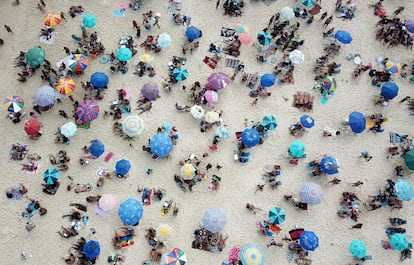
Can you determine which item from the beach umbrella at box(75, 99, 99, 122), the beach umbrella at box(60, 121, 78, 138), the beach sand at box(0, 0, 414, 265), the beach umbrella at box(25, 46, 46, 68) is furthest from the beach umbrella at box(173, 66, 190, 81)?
the beach umbrella at box(25, 46, 46, 68)

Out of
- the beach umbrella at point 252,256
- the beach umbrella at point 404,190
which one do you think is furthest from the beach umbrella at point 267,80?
the beach umbrella at point 252,256

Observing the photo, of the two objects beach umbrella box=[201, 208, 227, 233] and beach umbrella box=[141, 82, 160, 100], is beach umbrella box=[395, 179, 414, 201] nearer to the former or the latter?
beach umbrella box=[201, 208, 227, 233]

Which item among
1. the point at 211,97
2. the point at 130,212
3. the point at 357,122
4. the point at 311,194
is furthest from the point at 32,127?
the point at 357,122

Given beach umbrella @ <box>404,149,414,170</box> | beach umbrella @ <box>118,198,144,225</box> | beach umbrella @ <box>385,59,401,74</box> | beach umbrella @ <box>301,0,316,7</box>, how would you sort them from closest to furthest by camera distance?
beach umbrella @ <box>118,198,144,225</box>, beach umbrella @ <box>404,149,414,170</box>, beach umbrella @ <box>385,59,401,74</box>, beach umbrella @ <box>301,0,316,7</box>

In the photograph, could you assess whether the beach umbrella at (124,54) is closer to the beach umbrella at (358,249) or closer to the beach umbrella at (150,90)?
the beach umbrella at (150,90)

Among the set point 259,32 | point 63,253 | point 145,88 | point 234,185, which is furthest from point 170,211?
point 259,32

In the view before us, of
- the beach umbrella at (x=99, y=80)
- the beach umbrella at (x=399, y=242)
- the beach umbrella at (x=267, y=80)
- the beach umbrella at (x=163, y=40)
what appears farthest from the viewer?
the beach umbrella at (x=163, y=40)
